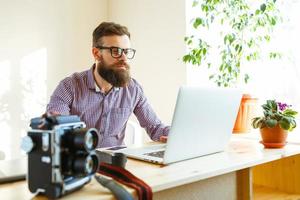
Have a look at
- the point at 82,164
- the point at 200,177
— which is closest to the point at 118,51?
the point at 200,177

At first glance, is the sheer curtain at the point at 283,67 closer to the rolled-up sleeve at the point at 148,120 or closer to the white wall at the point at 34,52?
the rolled-up sleeve at the point at 148,120

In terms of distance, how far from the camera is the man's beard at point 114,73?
1.87 m

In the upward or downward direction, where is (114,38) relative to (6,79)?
upward

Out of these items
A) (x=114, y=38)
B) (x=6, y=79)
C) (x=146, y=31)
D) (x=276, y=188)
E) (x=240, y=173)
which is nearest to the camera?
(x=240, y=173)

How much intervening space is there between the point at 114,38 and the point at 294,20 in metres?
1.27

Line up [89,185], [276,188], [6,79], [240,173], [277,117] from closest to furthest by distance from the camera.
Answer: [89,185]
[240,173]
[277,117]
[276,188]
[6,79]

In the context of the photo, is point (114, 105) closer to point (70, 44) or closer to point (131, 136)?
point (131, 136)

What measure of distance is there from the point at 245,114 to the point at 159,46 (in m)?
1.16

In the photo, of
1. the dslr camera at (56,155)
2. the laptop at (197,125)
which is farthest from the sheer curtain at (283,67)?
the dslr camera at (56,155)

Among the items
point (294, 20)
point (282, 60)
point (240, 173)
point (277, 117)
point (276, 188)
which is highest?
point (294, 20)

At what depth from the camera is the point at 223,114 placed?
4.17ft

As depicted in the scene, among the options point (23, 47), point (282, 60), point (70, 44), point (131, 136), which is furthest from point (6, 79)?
point (282, 60)

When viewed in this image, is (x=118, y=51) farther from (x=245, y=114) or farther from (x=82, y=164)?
(x=82, y=164)

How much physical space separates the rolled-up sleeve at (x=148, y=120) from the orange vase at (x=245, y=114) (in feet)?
1.57
